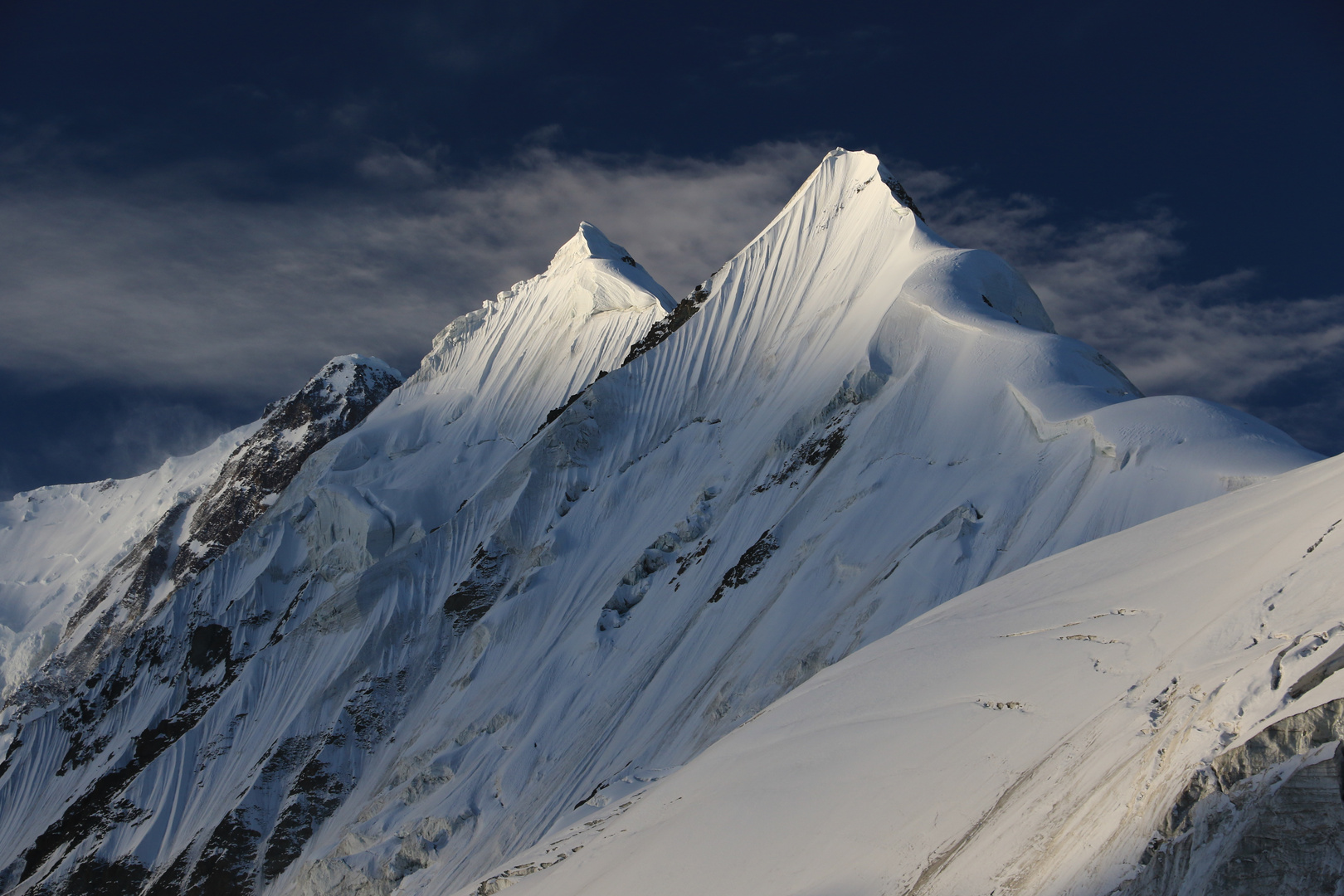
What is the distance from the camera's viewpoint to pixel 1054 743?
1240cm

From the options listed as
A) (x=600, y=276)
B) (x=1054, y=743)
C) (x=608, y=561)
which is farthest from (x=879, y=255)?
(x=1054, y=743)

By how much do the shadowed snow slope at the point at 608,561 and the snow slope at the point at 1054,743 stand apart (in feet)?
33.7

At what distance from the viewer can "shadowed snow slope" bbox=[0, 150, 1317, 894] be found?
39906 mm

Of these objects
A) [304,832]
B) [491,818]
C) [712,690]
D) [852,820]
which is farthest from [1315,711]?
[304,832]

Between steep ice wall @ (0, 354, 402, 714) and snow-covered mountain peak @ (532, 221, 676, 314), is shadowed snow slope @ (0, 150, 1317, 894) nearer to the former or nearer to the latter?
snow-covered mountain peak @ (532, 221, 676, 314)

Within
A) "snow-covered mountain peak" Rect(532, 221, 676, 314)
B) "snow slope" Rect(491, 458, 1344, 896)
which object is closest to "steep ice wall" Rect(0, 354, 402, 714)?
"snow-covered mountain peak" Rect(532, 221, 676, 314)

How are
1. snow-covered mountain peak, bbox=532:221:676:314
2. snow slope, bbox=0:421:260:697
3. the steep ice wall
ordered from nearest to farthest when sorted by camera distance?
snow-covered mountain peak, bbox=532:221:676:314
the steep ice wall
snow slope, bbox=0:421:260:697

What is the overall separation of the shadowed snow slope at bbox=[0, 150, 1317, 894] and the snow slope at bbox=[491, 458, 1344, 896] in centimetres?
1029

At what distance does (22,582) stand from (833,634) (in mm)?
170710

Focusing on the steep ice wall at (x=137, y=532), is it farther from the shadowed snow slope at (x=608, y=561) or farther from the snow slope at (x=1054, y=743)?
the snow slope at (x=1054, y=743)

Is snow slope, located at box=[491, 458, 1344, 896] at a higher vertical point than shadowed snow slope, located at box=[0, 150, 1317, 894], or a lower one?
lower

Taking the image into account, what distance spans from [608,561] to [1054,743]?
5066 cm

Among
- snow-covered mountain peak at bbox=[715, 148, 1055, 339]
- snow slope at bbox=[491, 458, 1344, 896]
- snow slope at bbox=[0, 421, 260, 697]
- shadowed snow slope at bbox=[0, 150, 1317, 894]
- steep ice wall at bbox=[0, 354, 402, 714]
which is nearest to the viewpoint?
snow slope at bbox=[491, 458, 1344, 896]

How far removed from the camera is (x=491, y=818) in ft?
156
